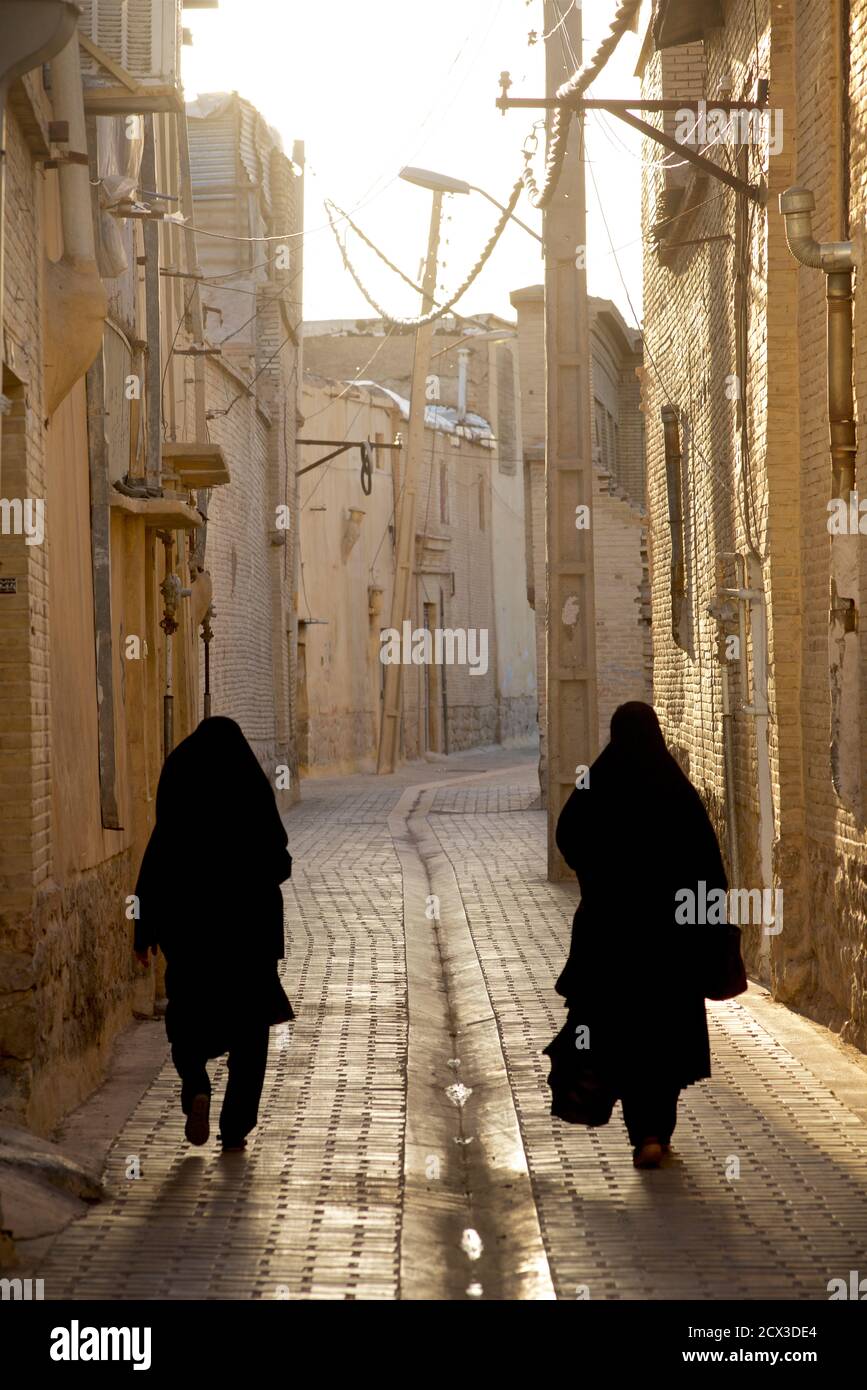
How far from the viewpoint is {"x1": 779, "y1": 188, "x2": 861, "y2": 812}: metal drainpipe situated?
743 centimetres

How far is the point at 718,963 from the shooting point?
6254 mm

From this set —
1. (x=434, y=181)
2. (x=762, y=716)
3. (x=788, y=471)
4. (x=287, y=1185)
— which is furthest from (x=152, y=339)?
(x=434, y=181)

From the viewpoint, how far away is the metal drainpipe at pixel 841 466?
24.4ft

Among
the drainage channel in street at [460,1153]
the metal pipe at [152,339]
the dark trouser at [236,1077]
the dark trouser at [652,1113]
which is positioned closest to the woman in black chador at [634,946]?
the dark trouser at [652,1113]

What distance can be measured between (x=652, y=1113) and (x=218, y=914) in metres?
1.68

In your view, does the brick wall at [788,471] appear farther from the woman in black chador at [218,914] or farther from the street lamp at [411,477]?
the street lamp at [411,477]

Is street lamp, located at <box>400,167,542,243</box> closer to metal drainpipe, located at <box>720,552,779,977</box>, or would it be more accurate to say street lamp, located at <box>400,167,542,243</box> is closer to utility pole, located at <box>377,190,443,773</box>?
utility pole, located at <box>377,190,443,773</box>

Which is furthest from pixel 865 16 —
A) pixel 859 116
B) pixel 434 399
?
pixel 434 399

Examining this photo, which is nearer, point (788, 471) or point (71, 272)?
point (71, 272)

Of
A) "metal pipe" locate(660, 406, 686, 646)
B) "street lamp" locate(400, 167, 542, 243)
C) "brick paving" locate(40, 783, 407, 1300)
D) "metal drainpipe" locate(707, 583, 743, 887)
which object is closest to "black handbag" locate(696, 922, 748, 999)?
"brick paving" locate(40, 783, 407, 1300)

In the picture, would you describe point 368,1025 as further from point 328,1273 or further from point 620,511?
point 620,511

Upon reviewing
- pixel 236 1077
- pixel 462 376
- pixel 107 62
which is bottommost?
pixel 236 1077

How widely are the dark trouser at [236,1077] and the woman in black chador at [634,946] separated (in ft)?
3.35

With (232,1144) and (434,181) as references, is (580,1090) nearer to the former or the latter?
(232,1144)
